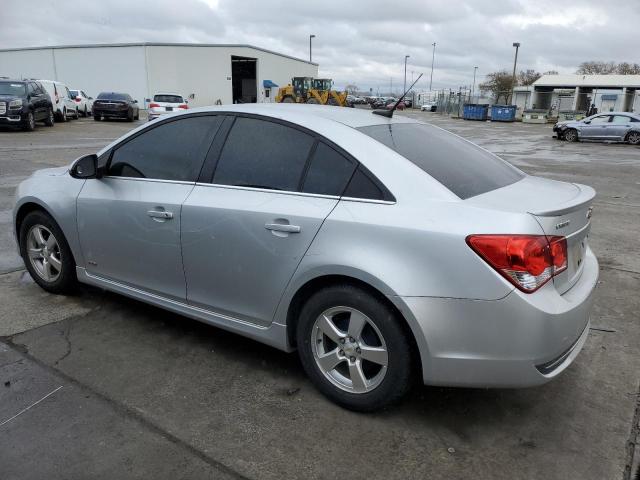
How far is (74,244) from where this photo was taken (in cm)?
407

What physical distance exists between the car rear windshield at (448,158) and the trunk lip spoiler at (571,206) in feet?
1.22

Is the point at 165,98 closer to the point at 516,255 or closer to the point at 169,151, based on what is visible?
the point at 169,151

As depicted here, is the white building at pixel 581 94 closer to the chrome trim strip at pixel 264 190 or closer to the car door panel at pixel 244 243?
the chrome trim strip at pixel 264 190

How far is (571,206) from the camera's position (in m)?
2.71

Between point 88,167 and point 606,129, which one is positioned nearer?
point 88,167

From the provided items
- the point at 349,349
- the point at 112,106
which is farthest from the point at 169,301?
the point at 112,106

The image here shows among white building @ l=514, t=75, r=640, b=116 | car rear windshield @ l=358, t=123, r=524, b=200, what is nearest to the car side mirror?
car rear windshield @ l=358, t=123, r=524, b=200

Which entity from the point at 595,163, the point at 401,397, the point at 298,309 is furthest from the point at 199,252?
the point at 595,163

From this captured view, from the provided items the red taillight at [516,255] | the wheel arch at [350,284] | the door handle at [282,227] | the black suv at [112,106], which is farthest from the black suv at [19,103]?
the red taillight at [516,255]

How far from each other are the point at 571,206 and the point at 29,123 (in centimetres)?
2095

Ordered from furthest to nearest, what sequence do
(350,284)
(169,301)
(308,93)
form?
1. (308,93)
2. (169,301)
3. (350,284)

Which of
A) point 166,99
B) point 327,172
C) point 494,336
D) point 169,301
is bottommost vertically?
point 169,301

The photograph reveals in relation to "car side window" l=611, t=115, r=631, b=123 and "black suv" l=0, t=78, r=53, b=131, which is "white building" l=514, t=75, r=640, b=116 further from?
"black suv" l=0, t=78, r=53, b=131

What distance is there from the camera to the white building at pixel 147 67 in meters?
49.1
